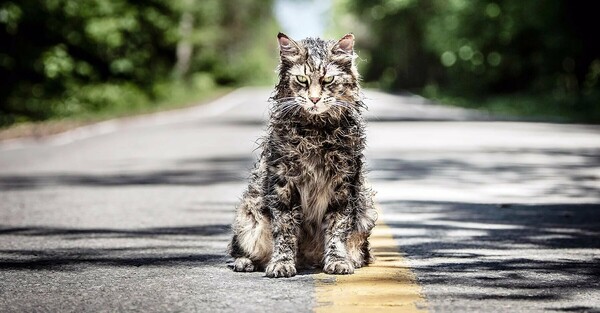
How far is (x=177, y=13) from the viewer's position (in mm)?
47219

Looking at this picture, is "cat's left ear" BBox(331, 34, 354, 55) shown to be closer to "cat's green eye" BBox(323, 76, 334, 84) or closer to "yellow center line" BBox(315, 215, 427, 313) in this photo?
"cat's green eye" BBox(323, 76, 334, 84)

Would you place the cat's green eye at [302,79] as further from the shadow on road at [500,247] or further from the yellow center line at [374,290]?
the shadow on road at [500,247]

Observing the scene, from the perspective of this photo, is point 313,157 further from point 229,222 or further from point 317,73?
point 229,222

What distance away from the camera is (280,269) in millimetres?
5453

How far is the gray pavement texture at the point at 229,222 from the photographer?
507 cm

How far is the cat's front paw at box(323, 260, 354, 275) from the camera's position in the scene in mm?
5508

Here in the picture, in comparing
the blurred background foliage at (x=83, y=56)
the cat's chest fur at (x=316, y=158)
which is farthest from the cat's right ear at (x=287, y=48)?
the blurred background foliage at (x=83, y=56)

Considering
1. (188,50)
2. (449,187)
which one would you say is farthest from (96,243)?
(188,50)

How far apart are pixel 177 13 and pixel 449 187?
37.8 meters

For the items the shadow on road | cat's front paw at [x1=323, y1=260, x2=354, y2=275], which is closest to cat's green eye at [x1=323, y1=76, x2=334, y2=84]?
cat's front paw at [x1=323, y1=260, x2=354, y2=275]

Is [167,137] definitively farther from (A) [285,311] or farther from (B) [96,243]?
(A) [285,311]

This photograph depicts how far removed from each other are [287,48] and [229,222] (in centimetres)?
316

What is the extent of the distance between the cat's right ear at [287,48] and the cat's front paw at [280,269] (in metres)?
1.11

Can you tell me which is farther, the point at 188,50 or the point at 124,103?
the point at 188,50
